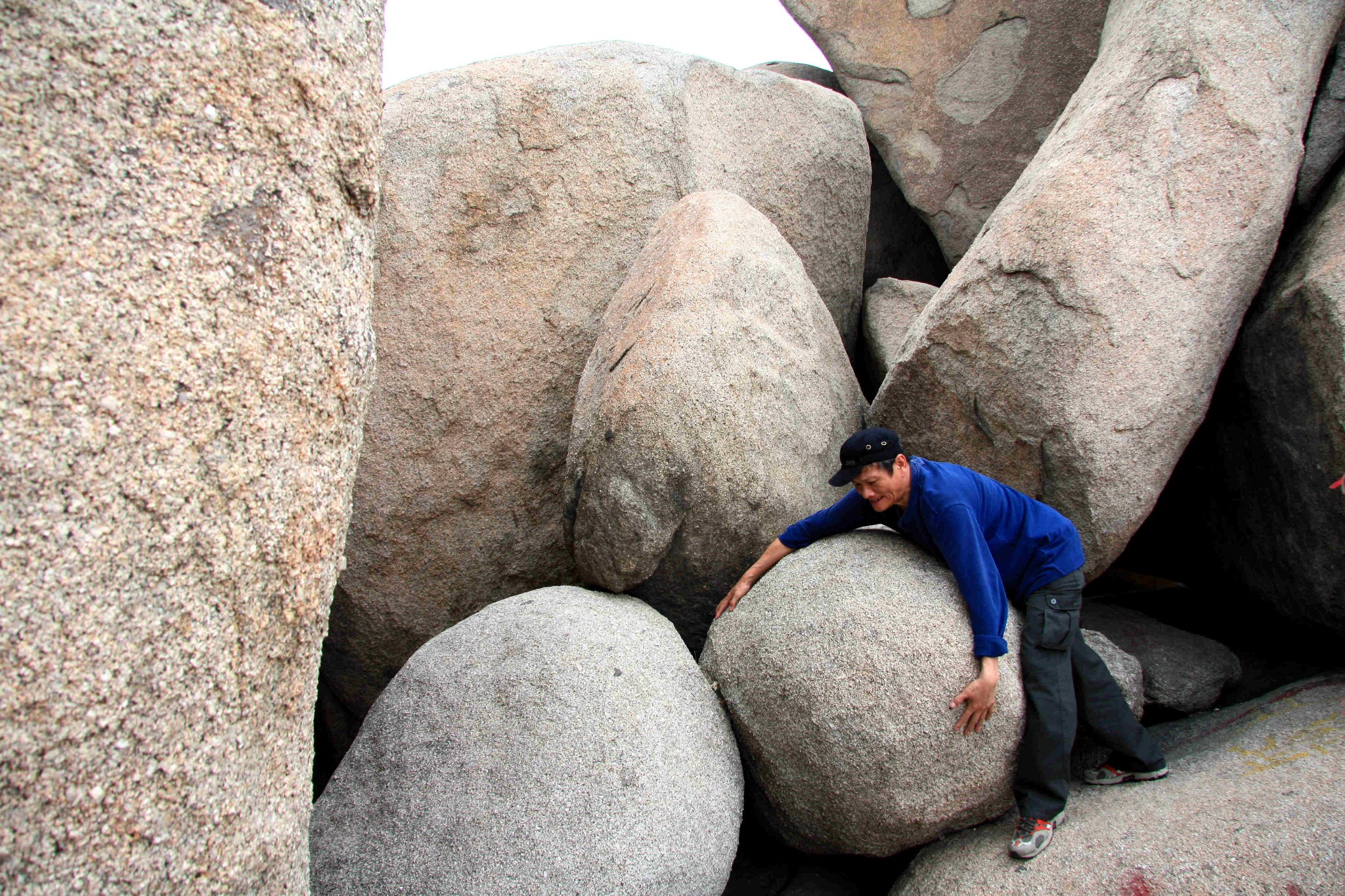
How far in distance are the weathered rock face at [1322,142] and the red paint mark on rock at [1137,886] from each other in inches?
79.9

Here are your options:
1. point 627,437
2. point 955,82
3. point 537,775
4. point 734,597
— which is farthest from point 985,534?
point 955,82

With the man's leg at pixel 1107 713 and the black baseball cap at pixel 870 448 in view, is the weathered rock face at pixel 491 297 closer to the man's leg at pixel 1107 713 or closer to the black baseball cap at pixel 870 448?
the black baseball cap at pixel 870 448

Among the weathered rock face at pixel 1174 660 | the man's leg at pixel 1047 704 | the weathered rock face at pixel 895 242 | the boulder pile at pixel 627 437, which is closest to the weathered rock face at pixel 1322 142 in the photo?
the boulder pile at pixel 627 437

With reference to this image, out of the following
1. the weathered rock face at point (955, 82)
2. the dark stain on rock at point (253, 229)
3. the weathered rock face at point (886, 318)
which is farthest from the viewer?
the weathered rock face at point (955, 82)

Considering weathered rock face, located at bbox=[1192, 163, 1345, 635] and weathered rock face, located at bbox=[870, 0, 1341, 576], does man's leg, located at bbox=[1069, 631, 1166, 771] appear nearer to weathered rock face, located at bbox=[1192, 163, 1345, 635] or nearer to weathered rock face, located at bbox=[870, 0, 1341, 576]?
weathered rock face, located at bbox=[870, 0, 1341, 576]

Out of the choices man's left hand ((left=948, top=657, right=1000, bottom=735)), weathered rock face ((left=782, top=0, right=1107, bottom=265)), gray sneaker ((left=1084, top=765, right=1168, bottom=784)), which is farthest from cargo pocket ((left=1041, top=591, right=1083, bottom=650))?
weathered rock face ((left=782, top=0, right=1107, bottom=265))

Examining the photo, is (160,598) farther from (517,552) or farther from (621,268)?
(621,268)

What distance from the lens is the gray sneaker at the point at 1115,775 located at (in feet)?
6.97

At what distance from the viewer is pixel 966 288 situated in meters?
2.50

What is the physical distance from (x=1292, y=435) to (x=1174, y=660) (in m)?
0.71

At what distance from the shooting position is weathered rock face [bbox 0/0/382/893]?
1.05m

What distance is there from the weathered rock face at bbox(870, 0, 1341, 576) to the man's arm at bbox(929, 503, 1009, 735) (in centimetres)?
51

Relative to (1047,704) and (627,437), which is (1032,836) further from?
(627,437)

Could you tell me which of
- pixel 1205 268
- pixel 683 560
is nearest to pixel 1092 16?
pixel 1205 268
